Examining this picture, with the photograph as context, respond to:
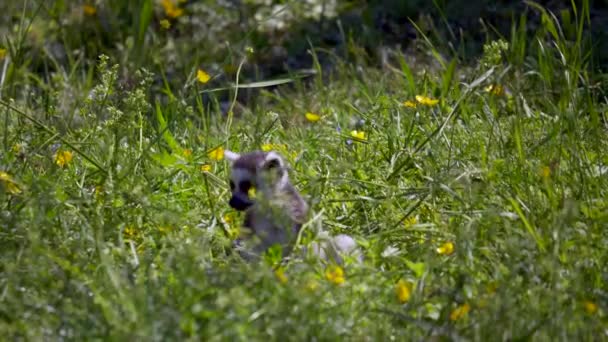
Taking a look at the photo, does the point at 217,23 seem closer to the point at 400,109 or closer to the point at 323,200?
the point at 400,109

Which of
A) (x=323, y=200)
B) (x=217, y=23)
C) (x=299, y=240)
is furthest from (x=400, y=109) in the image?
(x=217, y=23)

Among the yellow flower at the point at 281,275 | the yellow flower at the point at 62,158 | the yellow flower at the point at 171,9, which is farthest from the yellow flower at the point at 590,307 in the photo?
the yellow flower at the point at 171,9

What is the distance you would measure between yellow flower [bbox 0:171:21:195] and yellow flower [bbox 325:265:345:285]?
1458 millimetres

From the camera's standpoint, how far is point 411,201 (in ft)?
16.0

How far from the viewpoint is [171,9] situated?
8570 mm

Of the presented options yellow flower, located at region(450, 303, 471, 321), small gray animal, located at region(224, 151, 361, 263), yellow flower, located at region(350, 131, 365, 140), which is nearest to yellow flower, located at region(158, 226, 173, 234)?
small gray animal, located at region(224, 151, 361, 263)

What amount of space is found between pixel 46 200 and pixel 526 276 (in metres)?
1.89

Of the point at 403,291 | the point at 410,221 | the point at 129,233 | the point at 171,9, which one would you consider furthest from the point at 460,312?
the point at 171,9

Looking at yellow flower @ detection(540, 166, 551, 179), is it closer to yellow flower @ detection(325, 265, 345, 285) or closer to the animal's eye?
yellow flower @ detection(325, 265, 345, 285)

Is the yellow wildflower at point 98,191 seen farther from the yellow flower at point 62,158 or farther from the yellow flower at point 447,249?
the yellow flower at point 447,249

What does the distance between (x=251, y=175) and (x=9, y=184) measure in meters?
1.04

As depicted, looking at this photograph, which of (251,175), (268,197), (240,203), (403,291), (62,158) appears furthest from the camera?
(62,158)

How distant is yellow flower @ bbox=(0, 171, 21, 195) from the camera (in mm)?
4348

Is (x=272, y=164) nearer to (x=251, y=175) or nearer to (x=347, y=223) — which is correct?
(x=251, y=175)
